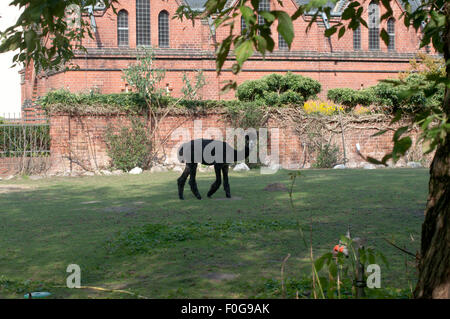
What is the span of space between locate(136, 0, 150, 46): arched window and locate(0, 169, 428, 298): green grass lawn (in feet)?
58.5

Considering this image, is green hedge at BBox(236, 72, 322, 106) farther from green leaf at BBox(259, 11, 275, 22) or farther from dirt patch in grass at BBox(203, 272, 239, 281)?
green leaf at BBox(259, 11, 275, 22)

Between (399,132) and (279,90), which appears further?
(279,90)

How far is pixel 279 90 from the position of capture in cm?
2511

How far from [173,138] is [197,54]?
949 centimetres

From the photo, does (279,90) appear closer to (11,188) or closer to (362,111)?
(362,111)

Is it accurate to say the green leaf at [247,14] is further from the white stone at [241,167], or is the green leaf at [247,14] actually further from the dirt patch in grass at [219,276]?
the white stone at [241,167]

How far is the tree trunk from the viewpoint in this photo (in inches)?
124

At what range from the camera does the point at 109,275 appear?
533 cm

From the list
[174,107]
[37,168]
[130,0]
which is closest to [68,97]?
[37,168]

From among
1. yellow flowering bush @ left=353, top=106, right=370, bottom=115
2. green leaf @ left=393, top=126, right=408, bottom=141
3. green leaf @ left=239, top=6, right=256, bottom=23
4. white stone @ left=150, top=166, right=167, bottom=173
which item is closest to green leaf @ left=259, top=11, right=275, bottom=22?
green leaf @ left=239, top=6, right=256, bottom=23

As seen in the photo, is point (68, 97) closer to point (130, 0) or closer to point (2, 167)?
point (2, 167)

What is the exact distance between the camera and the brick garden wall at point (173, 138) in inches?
805

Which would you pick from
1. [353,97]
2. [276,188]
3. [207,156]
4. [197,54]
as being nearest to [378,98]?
[353,97]

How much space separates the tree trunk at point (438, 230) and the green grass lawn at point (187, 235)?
143 centimetres
